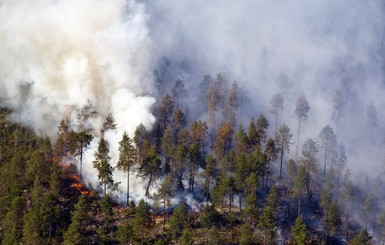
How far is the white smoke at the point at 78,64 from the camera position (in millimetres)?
141250

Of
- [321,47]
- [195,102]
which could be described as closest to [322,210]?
[195,102]

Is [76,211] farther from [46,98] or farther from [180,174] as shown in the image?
[46,98]

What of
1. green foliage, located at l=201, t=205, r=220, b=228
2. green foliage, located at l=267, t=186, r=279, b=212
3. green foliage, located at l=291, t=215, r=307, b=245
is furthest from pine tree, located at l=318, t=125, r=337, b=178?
green foliage, located at l=201, t=205, r=220, b=228

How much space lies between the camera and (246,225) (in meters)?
103

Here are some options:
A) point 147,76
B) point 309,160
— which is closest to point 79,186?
point 147,76

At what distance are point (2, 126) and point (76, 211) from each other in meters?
45.0

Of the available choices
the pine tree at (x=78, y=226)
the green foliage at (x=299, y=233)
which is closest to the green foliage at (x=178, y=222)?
the pine tree at (x=78, y=226)

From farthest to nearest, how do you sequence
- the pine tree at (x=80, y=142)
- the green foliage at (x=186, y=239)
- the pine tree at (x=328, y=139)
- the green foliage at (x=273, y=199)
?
the pine tree at (x=328, y=139), the pine tree at (x=80, y=142), the green foliage at (x=273, y=199), the green foliage at (x=186, y=239)

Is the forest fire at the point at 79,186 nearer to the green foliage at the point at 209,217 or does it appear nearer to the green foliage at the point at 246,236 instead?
the green foliage at the point at 209,217

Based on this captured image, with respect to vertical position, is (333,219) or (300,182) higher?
(300,182)

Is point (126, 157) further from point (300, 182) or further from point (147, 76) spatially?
point (147, 76)

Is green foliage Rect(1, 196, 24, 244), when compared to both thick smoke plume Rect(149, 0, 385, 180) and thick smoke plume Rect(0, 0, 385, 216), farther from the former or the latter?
thick smoke plume Rect(149, 0, 385, 180)

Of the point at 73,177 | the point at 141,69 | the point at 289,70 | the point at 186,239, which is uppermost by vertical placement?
the point at 289,70

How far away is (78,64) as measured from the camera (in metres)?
148
